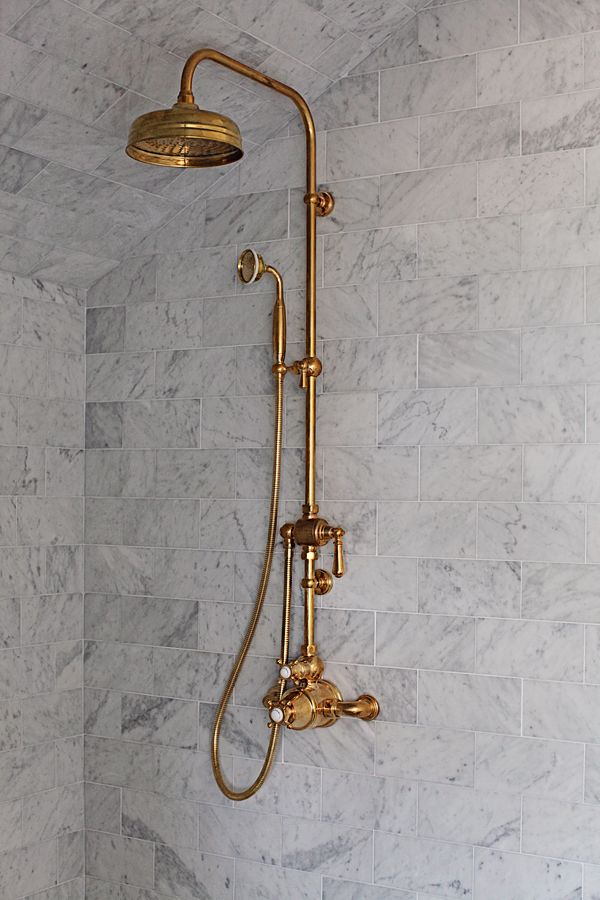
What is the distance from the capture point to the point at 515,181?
2.40 meters

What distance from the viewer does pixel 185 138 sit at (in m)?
2.08

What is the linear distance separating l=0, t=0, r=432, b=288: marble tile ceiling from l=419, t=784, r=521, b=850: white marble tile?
4.99 feet

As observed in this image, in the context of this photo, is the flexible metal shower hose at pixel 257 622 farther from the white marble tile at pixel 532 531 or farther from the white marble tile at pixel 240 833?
the white marble tile at pixel 532 531

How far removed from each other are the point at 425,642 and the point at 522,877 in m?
0.52

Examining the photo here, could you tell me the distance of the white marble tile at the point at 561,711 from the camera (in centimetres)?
226

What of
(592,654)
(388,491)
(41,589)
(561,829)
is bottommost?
(561,829)

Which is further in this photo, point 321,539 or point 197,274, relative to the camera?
point 197,274

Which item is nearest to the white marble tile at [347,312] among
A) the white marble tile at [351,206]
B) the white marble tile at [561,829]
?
the white marble tile at [351,206]

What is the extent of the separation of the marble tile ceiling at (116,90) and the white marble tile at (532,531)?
3.51ft

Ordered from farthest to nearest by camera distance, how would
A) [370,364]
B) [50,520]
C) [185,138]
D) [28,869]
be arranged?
[50,520] → [28,869] → [370,364] → [185,138]

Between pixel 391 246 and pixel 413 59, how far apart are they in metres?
0.42

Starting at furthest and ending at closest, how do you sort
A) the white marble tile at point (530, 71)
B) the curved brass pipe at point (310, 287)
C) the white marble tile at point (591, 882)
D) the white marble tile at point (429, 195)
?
1. the curved brass pipe at point (310, 287)
2. the white marble tile at point (429, 195)
3. the white marble tile at point (530, 71)
4. the white marble tile at point (591, 882)

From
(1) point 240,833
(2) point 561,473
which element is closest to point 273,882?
(1) point 240,833

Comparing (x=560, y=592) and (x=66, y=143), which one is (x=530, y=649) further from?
(x=66, y=143)
